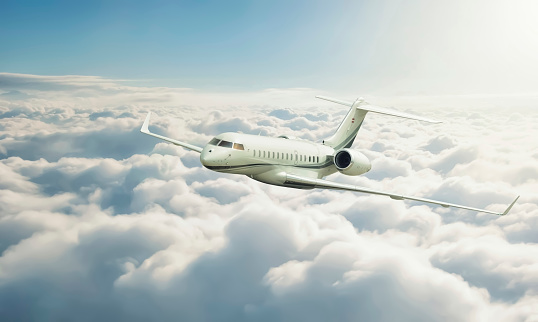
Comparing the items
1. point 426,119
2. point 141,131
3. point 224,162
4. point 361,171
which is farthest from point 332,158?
point 141,131

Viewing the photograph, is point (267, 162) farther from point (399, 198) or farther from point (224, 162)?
point (399, 198)

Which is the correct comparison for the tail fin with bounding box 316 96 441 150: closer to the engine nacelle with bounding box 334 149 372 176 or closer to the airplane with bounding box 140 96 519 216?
the airplane with bounding box 140 96 519 216

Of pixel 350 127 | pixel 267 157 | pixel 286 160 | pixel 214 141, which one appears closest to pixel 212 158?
pixel 214 141

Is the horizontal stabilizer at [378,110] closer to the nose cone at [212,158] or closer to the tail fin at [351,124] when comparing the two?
the tail fin at [351,124]

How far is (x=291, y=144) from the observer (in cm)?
3559

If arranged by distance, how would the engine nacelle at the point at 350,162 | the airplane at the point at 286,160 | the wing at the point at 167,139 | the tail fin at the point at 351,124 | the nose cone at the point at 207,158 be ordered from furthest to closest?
the tail fin at the point at 351,124 → the wing at the point at 167,139 → the engine nacelle at the point at 350,162 → the airplane at the point at 286,160 → the nose cone at the point at 207,158

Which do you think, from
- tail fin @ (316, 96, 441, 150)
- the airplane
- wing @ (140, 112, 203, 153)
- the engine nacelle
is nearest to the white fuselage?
the airplane

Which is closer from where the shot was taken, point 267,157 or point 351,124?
point 267,157

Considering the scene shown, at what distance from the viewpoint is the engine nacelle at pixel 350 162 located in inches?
1444

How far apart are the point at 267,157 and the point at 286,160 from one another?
194 cm

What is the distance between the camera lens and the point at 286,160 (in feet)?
113

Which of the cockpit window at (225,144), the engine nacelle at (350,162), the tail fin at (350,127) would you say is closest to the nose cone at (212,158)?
the cockpit window at (225,144)

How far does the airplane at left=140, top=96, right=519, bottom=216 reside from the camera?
31.1 m

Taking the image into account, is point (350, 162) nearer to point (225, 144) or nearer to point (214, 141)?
point (225, 144)
